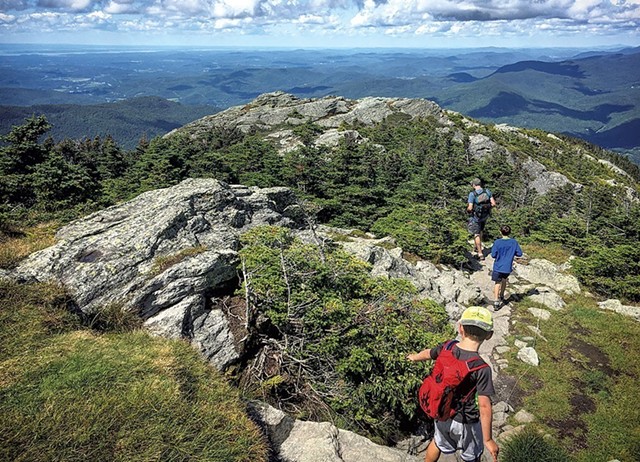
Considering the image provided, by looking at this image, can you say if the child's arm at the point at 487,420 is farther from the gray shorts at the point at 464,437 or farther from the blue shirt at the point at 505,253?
the blue shirt at the point at 505,253

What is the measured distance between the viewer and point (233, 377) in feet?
21.6

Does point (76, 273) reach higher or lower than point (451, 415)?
higher

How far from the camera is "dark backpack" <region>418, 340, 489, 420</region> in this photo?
4504 mm

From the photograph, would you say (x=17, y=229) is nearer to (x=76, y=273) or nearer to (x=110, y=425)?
(x=76, y=273)

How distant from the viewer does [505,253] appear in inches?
466

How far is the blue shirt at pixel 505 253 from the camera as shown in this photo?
11742 mm

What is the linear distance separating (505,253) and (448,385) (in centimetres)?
867

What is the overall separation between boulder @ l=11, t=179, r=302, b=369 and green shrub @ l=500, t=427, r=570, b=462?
5.35m

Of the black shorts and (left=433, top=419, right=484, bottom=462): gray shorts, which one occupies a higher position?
(left=433, top=419, right=484, bottom=462): gray shorts

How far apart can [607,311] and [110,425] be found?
14951 millimetres

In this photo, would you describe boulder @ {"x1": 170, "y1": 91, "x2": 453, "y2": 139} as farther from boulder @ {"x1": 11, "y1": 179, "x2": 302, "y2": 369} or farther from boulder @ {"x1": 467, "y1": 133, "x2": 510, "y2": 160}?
boulder @ {"x1": 11, "y1": 179, "x2": 302, "y2": 369}

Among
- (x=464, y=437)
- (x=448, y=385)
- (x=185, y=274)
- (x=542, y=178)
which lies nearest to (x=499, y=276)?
(x=464, y=437)

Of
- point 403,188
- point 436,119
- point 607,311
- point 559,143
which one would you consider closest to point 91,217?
point 607,311

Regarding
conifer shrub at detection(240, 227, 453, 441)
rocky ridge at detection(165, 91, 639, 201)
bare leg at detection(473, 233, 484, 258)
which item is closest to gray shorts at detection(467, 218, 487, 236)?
bare leg at detection(473, 233, 484, 258)
